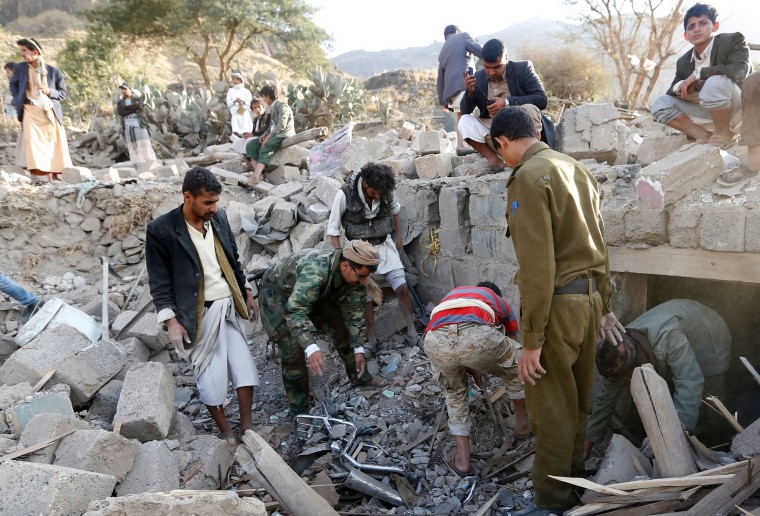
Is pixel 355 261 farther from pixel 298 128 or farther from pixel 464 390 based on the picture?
pixel 298 128

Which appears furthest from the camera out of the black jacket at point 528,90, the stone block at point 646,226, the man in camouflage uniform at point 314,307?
the black jacket at point 528,90

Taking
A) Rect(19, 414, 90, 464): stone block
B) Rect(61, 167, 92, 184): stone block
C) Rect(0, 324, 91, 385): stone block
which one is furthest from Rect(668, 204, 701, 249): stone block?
Rect(61, 167, 92, 184): stone block

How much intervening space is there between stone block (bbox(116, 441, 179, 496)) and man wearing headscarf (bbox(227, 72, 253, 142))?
28.4 feet

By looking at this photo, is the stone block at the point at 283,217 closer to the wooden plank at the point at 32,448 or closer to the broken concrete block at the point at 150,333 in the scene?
the broken concrete block at the point at 150,333

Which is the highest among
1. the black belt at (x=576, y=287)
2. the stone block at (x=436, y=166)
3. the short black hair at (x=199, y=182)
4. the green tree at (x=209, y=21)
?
the green tree at (x=209, y=21)

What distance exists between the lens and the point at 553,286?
2.51 metres

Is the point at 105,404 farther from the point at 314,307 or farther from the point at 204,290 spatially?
the point at 314,307

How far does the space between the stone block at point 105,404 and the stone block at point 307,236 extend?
8.34 feet

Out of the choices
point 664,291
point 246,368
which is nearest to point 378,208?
point 246,368

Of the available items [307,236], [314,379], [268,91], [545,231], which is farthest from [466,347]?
[268,91]

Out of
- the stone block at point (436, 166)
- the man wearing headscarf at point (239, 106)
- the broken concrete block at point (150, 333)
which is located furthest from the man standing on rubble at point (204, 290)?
the man wearing headscarf at point (239, 106)

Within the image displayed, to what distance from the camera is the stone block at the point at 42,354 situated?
164 inches

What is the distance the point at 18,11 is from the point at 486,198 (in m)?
41.0

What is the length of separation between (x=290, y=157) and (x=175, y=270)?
557 centimetres
